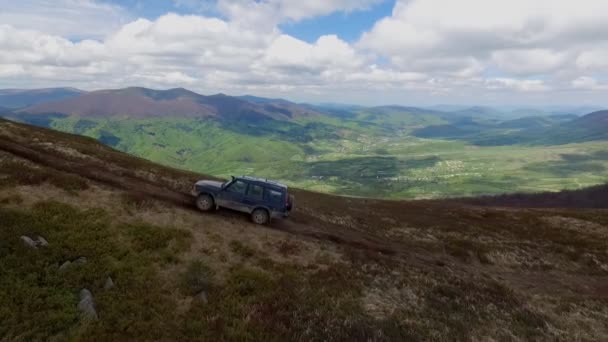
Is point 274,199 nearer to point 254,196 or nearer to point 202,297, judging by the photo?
point 254,196

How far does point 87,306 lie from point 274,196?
1374cm

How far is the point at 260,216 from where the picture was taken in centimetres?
2484

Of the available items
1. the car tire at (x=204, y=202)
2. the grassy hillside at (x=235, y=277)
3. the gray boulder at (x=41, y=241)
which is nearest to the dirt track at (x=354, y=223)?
the grassy hillside at (x=235, y=277)

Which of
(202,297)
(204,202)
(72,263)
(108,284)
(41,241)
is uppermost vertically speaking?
(204,202)

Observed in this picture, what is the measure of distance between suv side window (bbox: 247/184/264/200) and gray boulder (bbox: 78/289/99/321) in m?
12.4

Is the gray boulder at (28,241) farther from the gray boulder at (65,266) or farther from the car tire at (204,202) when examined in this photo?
the car tire at (204,202)

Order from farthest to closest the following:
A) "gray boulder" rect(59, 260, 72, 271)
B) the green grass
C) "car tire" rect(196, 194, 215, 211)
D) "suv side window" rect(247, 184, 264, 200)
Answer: "suv side window" rect(247, 184, 264, 200), "car tire" rect(196, 194, 215, 211), "gray boulder" rect(59, 260, 72, 271), the green grass

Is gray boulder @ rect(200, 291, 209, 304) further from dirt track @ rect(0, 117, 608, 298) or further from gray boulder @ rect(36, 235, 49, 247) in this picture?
dirt track @ rect(0, 117, 608, 298)

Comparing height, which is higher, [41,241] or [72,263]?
[41,241]

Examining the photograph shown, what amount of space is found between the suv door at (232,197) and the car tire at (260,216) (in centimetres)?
75

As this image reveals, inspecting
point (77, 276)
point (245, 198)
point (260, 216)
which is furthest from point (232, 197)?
point (77, 276)

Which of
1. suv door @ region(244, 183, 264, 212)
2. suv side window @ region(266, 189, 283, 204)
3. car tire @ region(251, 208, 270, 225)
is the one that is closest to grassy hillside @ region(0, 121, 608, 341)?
car tire @ region(251, 208, 270, 225)

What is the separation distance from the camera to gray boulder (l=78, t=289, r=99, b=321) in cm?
1262

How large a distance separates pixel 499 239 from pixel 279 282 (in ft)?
96.4
